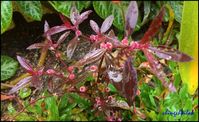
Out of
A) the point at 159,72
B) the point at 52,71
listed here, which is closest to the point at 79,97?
the point at 52,71

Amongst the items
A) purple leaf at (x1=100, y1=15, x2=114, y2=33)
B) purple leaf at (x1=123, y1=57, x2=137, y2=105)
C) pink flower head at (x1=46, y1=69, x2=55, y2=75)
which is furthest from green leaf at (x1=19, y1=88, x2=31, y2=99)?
purple leaf at (x1=123, y1=57, x2=137, y2=105)

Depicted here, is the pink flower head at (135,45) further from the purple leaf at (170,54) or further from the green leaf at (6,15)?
the green leaf at (6,15)

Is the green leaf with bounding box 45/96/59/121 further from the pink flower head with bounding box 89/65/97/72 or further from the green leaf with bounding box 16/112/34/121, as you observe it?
the pink flower head with bounding box 89/65/97/72

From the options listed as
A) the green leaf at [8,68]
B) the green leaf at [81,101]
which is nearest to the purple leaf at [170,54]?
the green leaf at [81,101]

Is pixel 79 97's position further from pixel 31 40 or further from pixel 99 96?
pixel 31 40

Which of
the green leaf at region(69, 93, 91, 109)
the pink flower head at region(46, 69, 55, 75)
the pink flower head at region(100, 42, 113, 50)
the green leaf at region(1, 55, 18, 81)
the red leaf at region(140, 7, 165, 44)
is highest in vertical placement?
the red leaf at region(140, 7, 165, 44)

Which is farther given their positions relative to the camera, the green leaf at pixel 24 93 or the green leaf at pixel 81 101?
the green leaf at pixel 24 93
